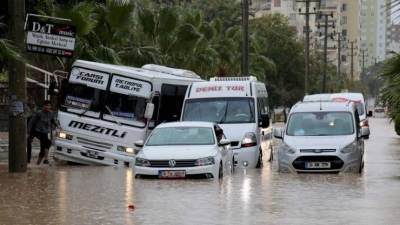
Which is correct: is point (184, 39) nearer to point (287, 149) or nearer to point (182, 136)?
point (287, 149)

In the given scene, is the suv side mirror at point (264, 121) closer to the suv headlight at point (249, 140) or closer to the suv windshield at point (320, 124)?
the suv headlight at point (249, 140)

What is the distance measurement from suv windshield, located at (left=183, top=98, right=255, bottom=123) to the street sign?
462 centimetres

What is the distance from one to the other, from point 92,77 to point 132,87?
1.09 metres

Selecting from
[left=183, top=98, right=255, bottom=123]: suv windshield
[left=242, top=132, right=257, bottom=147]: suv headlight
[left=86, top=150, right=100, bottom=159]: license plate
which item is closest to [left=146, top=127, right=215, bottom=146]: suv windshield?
[left=242, top=132, right=257, bottom=147]: suv headlight

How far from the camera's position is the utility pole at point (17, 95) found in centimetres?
1906

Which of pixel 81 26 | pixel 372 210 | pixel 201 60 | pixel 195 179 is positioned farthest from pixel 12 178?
pixel 201 60

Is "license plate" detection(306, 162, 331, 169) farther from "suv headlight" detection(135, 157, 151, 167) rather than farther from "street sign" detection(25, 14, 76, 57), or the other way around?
"street sign" detection(25, 14, 76, 57)

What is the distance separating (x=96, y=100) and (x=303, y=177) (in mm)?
6436

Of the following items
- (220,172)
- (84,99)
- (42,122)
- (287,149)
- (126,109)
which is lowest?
(220,172)

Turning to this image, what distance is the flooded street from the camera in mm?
12125

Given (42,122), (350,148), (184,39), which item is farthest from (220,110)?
(184,39)

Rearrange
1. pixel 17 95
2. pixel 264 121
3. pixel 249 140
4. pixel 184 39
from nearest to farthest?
pixel 17 95
pixel 249 140
pixel 264 121
pixel 184 39

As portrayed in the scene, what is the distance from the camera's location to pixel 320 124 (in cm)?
2141

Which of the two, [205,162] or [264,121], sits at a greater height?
[264,121]
